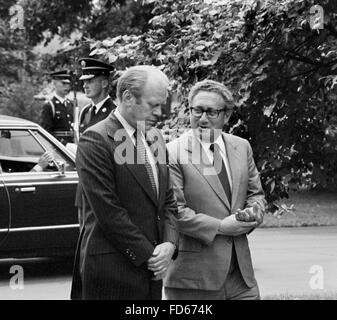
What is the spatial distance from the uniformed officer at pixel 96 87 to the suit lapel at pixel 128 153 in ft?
10.9

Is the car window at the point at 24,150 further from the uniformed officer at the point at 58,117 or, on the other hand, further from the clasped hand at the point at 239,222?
the clasped hand at the point at 239,222

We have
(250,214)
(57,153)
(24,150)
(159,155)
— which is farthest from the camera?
(57,153)

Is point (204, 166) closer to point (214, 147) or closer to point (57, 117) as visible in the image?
point (214, 147)

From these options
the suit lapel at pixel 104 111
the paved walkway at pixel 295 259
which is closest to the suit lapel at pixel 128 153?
the suit lapel at pixel 104 111

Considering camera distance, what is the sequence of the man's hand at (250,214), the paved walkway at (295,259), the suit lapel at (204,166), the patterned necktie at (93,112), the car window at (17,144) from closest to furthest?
the man's hand at (250,214) → the suit lapel at (204,166) → the patterned necktie at (93,112) → the paved walkway at (295,259) → the car window at (17,144)

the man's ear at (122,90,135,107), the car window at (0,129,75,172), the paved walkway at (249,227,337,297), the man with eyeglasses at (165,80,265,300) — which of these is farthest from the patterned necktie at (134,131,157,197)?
the car window at (0,129,75,172)

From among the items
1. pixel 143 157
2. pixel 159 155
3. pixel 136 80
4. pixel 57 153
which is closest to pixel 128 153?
pixel 143 157

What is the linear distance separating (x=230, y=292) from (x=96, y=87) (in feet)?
10.7

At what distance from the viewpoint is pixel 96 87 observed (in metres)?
8.43

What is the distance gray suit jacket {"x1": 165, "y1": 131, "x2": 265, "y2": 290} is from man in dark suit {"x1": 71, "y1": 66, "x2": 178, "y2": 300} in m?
0.51

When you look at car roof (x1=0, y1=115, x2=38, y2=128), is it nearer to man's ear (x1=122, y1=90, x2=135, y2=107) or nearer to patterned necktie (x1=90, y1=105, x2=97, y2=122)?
patterned necktie (x1=90, y1=105, x2=97, y2=122)

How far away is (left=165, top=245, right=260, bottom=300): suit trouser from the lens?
5.50 m

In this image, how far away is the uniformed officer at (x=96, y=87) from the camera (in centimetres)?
824

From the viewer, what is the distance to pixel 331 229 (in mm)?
16609
